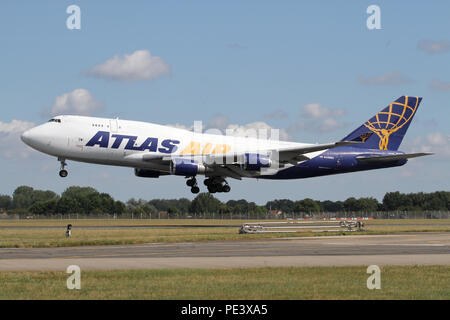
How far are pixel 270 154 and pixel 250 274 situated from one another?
34192 millimetres

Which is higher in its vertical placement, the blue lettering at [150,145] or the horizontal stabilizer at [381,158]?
the blue lettering at [150,145]

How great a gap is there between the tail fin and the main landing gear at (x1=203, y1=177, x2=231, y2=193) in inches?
549

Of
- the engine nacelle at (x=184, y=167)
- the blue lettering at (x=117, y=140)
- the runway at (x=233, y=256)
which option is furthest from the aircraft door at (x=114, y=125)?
the runway at (x=233, y=256)

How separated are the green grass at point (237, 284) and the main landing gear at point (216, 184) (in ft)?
118

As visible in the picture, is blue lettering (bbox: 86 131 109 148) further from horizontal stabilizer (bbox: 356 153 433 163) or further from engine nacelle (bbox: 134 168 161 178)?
horizontal stabilizer (bbox: 356 153 433 163)

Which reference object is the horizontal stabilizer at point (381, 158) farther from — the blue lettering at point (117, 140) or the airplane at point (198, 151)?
the blue lettering at point (117, 140)

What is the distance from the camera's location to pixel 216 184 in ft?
195

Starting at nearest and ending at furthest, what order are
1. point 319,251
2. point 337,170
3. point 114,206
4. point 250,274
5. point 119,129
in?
point 250,274
point 319,251
point 119,129
point 337,170
point 114,206

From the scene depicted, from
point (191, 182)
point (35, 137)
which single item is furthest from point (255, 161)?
point (35, 137)

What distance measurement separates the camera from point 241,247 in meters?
35.6

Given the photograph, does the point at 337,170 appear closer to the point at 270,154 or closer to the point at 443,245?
the point at 270,154

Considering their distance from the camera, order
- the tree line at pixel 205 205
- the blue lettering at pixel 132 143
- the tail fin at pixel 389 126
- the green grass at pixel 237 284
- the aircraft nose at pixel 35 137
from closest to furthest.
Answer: the green grass at pixel 237 284, the aircraft nose at pixel 35 137, the blue lettering at pixel 132 143, the tail fin at pixel 389 126, the tree line at pixel 205 205

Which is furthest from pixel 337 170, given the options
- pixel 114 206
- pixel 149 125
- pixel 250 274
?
pixel 114 206

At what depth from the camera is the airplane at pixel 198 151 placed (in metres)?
50.5
